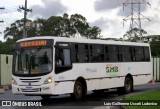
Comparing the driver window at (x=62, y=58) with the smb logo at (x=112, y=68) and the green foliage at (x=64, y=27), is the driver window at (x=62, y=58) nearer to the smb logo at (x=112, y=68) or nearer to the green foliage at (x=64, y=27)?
the smb logo at (x=112, y=68)

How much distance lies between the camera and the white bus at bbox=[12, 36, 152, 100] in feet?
55.5

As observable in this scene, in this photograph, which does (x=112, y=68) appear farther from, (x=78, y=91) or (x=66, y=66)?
(x=66, y=66)

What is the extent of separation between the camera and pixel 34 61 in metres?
17.1

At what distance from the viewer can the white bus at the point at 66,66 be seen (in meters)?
16.9

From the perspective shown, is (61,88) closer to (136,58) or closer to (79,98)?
(79,98)

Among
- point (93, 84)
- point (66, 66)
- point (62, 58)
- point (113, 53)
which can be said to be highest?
point (113, 53)

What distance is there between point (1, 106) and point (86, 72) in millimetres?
5259

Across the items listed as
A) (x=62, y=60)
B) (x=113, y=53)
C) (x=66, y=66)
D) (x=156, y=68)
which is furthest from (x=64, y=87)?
(x=156, y=68)

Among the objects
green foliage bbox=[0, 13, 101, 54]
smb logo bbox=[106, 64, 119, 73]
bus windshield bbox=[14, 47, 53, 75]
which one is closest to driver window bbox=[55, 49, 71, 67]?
bus windshield bbox=[14, 47, 53, 75]

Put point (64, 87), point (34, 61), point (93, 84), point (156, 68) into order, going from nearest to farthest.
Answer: point (34, 61) → point (64, 87) → point (93, 84) → point (156, 68)

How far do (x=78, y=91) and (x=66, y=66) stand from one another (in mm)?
Result: 1479

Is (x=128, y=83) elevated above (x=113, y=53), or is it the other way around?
(x=113, y=53)

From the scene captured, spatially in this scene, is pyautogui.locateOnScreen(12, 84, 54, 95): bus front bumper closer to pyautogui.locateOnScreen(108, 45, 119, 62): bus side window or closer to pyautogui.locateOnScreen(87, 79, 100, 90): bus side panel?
pyautogui.locateOnScreen(87, 79, 100, 90): bus side panel

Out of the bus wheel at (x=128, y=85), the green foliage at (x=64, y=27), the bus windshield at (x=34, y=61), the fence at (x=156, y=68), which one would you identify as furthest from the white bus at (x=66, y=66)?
the green foliage at (x=64, y=27)
